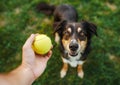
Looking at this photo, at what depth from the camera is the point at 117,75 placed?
4.00 m

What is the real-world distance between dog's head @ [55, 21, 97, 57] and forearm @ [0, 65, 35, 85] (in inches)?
42.8

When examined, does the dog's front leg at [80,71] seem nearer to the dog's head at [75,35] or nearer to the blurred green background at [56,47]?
the blurred green background at [56,47]

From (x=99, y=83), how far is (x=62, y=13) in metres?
1.08

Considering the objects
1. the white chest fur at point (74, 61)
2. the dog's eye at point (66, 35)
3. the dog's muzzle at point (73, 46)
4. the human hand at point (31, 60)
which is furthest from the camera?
the white chest fur at point (74, 61)

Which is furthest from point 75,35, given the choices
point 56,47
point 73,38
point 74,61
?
point 56,47

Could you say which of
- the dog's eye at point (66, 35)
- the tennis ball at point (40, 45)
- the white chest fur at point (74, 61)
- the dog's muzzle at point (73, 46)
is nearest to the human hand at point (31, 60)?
the tennis ball at point (40, 45)

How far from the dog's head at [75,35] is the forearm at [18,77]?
1.09 metres

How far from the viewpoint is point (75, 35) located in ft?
11.0

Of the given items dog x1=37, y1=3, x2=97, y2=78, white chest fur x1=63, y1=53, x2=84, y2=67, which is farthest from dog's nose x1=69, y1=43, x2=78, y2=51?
white chest fur x1=63, y1=53, x2=84, y2=67

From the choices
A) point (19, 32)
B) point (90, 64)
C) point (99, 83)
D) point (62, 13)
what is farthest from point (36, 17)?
point (99, 83)

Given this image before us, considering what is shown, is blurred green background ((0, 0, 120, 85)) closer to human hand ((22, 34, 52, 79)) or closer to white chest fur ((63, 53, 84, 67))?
white chest fur ((63, 53, 84, 67))

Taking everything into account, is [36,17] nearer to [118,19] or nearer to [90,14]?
[90,14]

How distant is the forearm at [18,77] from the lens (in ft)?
5.99

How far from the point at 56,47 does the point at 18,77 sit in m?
2.25
